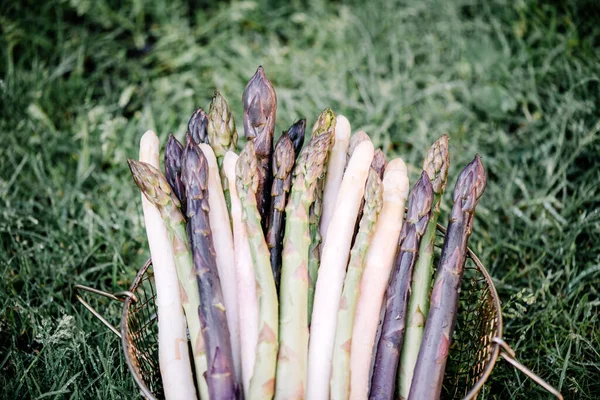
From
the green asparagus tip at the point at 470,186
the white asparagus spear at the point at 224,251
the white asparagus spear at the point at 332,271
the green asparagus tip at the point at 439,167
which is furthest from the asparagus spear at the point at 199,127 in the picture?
the green asparagus tip at the point at 470,186

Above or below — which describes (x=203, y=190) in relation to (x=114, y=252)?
above

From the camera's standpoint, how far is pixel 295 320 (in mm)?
2188

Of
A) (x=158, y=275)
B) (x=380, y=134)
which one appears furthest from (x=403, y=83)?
(x=158, y=275)

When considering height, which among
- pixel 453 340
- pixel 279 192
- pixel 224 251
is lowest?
pixel 453 340

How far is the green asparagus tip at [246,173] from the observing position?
2248mm

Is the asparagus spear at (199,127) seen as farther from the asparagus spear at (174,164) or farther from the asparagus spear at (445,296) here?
the asparagus spear at (445,296)

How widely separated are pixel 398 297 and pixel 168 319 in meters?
0.90

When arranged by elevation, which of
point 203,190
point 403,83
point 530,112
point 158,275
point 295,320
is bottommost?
point 530,112

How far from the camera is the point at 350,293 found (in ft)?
7.16

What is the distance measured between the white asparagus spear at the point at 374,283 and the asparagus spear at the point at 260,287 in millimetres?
309

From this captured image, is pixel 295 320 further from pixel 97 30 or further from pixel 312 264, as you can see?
pixel 97 30

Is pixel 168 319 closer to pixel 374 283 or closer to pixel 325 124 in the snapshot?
pixel 374 283

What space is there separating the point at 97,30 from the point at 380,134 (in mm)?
2715

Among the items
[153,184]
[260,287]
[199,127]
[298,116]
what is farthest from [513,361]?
[298,116]
